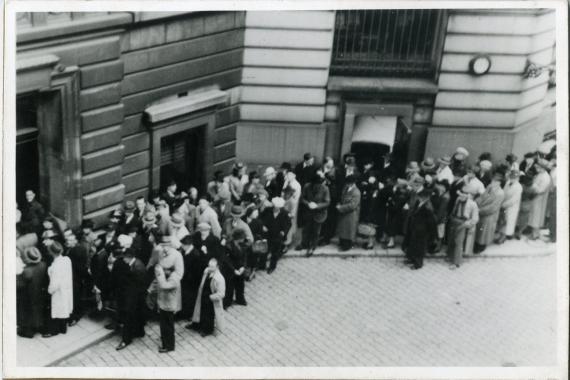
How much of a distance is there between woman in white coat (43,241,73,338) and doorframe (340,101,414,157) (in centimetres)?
772

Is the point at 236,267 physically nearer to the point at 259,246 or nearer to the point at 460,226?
the point at 259,246

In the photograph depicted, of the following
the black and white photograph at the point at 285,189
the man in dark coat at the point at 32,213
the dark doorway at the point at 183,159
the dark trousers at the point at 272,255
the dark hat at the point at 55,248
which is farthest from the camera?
the dark doorway at the point at 183,159

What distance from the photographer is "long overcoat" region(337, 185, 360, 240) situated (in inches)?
680

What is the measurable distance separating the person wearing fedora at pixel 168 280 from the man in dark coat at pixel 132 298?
11.1 inches

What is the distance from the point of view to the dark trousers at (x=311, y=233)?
17578 mm

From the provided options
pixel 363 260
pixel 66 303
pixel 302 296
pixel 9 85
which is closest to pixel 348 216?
pixel 363 260

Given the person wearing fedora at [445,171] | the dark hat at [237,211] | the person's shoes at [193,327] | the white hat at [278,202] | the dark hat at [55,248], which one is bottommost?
the person's shoes at [193,327]

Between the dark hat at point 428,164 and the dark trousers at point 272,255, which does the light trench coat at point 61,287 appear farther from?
the dark hat at point 428,164

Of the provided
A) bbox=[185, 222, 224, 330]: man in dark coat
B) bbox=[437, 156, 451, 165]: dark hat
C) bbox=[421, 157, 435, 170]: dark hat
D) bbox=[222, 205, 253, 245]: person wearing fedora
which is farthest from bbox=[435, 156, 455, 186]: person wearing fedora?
bbox=[185, 222, 224, 330]: man in dark coat

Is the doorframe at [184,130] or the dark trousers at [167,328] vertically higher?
the doorframe at [184,130]

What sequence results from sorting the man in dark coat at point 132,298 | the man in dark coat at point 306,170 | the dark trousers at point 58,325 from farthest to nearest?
the man in dark coat at point 306,170 → the dark trousers at point 58,325 → the man in dark coat at point 132,298

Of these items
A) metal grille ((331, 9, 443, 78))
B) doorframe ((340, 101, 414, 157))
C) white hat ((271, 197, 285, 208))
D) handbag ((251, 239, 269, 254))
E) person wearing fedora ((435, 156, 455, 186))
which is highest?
metal grille ((331, 9, 443, 78))

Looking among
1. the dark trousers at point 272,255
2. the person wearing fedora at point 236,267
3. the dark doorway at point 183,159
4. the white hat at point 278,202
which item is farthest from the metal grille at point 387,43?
the person wearing fedora at point 236,267

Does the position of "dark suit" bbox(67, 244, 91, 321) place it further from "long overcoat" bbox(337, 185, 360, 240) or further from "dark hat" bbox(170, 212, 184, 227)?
"long overcoat" bbox(337, 185, 360, 240)
